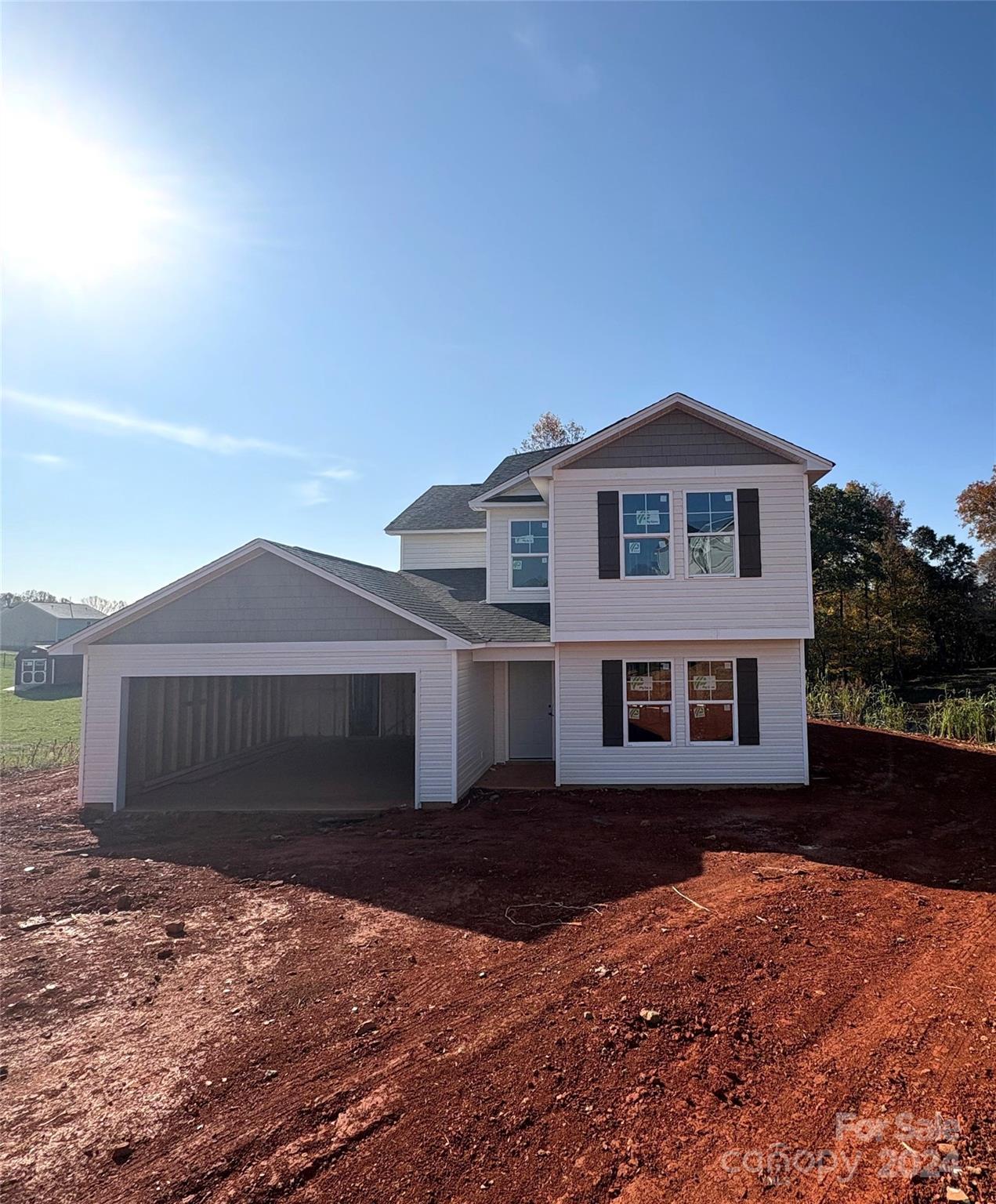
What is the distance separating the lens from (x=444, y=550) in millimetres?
17156

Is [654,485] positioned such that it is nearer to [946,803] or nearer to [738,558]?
[738,558]

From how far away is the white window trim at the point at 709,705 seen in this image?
11539 mm

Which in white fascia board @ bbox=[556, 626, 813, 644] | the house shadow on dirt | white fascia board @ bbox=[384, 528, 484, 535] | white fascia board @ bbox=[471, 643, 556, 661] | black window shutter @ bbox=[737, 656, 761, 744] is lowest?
the house shadow on dirt

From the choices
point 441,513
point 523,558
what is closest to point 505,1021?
point 523,558

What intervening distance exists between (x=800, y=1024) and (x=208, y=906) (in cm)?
540

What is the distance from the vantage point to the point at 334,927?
234 inches

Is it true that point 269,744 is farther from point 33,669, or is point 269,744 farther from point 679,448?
point 33,669

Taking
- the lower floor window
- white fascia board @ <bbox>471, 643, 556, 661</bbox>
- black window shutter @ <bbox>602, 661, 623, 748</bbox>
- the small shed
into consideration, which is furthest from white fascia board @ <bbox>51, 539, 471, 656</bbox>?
the small shed

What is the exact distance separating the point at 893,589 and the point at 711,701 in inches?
777

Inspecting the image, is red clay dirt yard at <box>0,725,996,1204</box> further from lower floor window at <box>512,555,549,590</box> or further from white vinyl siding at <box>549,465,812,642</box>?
lower floor window at <box>512,555,549,590</box>

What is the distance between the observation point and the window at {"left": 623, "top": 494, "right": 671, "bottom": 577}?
1164 cm

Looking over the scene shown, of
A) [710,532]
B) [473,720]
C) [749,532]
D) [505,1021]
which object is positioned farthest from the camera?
[473,720]

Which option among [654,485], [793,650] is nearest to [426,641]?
[654,485]

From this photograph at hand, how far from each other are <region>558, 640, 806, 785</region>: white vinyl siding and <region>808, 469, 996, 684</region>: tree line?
53.2 ft
